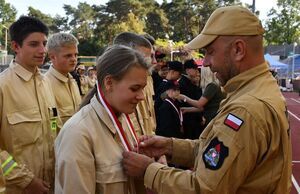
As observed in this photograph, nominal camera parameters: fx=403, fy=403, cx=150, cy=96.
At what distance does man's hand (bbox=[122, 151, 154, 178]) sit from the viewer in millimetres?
2229

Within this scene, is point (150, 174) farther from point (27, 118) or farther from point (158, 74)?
point (158, 74)

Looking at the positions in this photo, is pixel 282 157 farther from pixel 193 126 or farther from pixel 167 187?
pixel 193 126

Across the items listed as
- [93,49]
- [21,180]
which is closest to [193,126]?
[21,180]

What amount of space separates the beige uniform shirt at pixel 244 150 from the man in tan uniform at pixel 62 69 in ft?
6.62

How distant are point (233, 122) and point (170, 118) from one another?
13.1ft

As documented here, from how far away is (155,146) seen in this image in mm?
2693

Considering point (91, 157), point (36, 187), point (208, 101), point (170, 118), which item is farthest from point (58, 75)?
point (208, 101)

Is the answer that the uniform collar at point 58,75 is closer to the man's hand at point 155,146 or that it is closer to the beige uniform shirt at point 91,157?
the man's hand at point 155,146

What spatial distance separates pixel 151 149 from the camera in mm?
2676

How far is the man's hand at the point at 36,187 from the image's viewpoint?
320cm

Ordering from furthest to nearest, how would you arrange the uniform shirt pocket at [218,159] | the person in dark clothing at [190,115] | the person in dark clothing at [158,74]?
the person in dark clothing at [158,74] → the person in dark clothing at [190,115] → the uniform shirt pocket at [218,159]

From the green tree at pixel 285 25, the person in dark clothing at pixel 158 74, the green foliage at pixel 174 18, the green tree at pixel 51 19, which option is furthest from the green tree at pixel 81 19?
the person in dark clothing at pixel 158 74

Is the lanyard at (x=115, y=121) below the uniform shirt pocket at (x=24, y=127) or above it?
above

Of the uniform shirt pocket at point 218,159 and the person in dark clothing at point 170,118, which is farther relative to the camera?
the person in dark clothing at point 170,118
